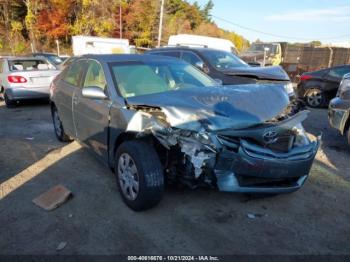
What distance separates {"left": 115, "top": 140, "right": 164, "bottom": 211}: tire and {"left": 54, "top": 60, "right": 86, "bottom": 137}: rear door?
172 cm

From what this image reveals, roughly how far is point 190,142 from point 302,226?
4.75 ft

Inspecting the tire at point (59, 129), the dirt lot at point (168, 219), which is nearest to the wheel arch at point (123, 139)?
the dirt lot at point (168, 219)

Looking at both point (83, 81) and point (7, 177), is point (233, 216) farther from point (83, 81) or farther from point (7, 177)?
point (7, 177)

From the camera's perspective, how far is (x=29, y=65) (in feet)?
32.9

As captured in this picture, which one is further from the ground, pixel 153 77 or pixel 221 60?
pixel 153 77

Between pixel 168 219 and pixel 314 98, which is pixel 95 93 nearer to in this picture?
Result: pixel 168 219

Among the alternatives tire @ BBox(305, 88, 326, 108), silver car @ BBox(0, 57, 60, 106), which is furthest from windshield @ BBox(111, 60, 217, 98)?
tire @ BBox(305, 88, 326, 108)

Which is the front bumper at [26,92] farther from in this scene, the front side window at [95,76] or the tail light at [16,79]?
the front side window at [95,76]

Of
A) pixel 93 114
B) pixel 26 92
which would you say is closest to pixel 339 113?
pixel 93 114

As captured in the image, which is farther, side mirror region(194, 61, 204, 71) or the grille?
side mirror region(194, 61, 204, 71)

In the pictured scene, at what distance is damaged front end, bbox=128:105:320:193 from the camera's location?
3.03 meters

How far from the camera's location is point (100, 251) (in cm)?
Result: 278

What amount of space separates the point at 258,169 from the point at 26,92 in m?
8.30

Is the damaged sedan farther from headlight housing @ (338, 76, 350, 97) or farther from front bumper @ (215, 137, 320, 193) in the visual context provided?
headlight housing @ (338, 76, 350, 97)
